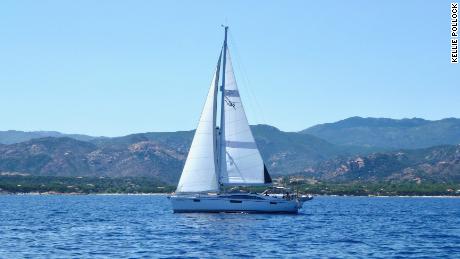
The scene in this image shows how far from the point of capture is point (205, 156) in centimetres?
10038

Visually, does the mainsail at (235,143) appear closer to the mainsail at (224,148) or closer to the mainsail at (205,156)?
the mainsail at (224,148)

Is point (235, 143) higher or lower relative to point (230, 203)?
higher

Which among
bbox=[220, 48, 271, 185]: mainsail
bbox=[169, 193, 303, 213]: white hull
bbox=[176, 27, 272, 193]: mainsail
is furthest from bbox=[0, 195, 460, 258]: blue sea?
bbox=[220, 48, 271, 185]: mainsail

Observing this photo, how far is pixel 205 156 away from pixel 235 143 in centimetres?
421

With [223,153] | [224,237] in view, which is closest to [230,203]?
[223,153]

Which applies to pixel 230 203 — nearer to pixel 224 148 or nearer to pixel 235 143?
pixel 224 148

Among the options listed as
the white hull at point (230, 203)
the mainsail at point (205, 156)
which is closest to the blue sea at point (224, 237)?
the white hull at point (230, 203)

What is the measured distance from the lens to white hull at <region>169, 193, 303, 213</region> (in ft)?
335

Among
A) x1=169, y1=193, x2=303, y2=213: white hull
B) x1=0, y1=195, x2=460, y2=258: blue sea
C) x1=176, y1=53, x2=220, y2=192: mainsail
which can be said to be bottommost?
x1=0, y1=195, x2=460, y2=258: blue sea

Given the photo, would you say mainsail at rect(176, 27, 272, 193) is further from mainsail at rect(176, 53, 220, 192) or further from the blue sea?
the blue sea

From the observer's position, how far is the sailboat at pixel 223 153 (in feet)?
328

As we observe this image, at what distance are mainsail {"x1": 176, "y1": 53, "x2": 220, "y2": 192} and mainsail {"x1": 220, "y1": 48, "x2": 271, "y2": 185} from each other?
4.33 ft

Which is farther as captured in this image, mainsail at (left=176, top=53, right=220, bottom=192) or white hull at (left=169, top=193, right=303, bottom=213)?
white hull at (left=169, top=193, right=303, bottom=213)

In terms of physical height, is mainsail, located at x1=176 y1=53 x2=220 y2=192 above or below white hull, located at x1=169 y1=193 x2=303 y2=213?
above
